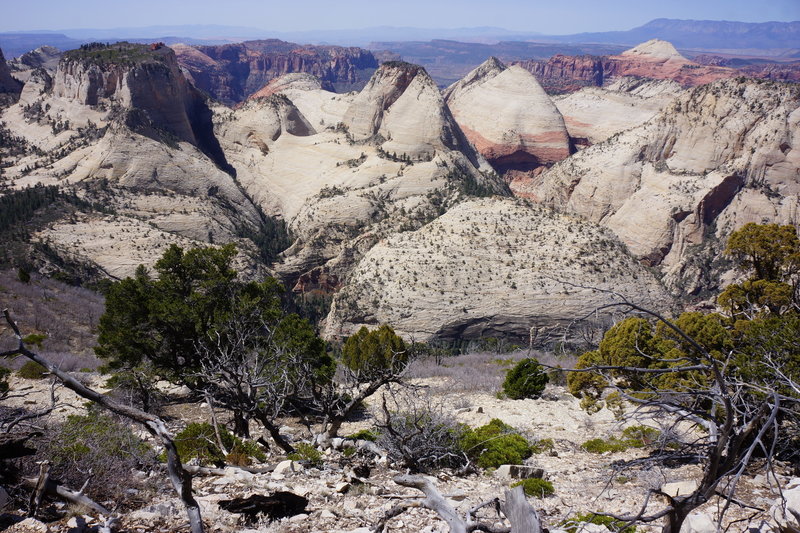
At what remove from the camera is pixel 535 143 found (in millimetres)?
75250

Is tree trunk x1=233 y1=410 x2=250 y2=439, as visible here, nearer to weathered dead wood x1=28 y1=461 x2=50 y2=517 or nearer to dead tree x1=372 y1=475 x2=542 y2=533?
weathered dead wood x1=28 y1=461 x2=50 y2=517

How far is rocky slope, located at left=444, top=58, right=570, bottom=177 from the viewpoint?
75.1 meters

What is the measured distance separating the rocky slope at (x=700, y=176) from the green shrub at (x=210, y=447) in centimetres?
4430

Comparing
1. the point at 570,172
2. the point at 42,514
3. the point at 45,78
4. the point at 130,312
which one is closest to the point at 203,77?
the point at 45,78

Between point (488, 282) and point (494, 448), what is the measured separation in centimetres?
2265

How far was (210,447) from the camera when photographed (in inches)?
404

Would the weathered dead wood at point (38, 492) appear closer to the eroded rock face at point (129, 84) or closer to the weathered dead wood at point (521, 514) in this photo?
the weathered dead wood at point (521, 514)

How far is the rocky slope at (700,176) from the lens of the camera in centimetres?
4775

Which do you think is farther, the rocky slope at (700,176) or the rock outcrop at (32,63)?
the rock outcrop at (32,63)

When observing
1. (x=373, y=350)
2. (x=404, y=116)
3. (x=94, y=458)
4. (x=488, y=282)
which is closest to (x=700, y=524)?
(x=94, y=458)

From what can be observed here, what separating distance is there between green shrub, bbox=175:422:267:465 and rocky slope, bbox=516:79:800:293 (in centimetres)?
4430

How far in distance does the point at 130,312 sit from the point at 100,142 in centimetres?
3911

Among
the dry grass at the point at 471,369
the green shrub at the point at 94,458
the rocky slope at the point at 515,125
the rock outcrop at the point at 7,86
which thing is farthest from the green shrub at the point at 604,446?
the rock outcrop at the point at 7,86

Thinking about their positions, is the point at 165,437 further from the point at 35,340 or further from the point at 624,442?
the point at 35,340
